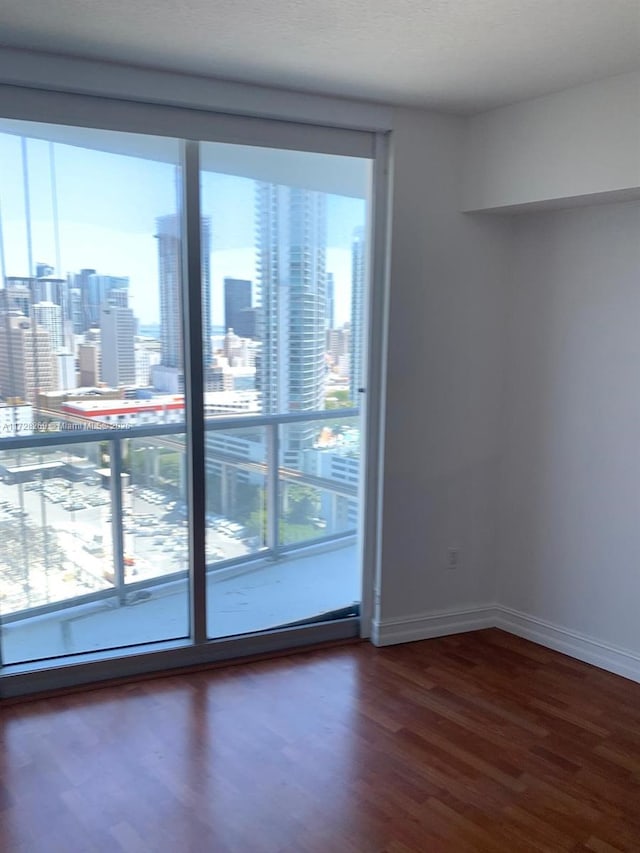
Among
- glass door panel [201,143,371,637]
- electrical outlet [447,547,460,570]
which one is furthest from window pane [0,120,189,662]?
electrical outlet [447,547,460,570]

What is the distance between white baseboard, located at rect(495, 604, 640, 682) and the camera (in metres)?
3.18

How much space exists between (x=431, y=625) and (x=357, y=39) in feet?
8.85

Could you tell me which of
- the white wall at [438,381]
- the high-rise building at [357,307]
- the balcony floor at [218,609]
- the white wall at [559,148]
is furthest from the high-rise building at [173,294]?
the white wall at [559,148]

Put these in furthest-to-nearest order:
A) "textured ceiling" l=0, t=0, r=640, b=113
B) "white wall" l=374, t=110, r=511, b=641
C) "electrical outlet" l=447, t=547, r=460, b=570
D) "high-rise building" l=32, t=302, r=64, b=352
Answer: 1. "electrical outlet" l=447, t=547, r=460, b=570
2. "white wall" l=374, t=110, r=511, b=641
3. "high-rise building" l=32, t=302, r=64, b=352
4. "textured ceiling" l=0, t=0, r=640, b=113

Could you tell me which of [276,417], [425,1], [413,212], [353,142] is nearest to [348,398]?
[276,417]

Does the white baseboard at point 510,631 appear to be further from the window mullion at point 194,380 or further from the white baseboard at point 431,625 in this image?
the window mullion at point 194,380

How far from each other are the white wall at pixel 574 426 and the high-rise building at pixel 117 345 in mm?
1900

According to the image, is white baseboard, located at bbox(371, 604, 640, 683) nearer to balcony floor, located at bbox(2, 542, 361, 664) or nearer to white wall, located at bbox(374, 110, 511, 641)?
white wall, located at bbox(374, 110, 511, 641)

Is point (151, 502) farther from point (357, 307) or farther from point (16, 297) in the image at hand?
point (357, 307)

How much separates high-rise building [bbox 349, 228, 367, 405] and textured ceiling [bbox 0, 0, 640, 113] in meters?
0.70

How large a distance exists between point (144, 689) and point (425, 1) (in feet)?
9.26

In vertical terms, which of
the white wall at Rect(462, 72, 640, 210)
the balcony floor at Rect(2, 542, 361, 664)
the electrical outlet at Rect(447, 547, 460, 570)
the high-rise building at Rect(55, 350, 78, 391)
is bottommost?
the balcony floor at Rect(2, 542, 361, 664)

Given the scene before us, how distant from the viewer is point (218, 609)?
3.30 meters

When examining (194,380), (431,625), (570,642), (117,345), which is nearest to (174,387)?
(194,380)
